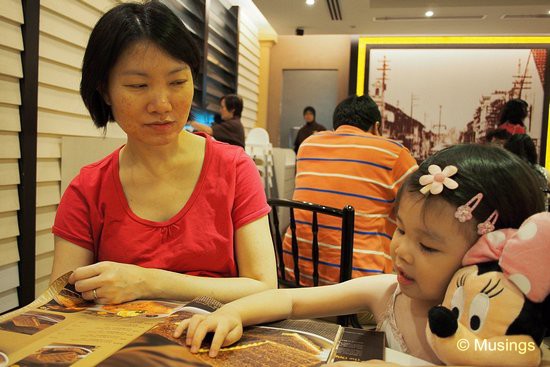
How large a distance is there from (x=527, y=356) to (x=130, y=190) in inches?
38.8

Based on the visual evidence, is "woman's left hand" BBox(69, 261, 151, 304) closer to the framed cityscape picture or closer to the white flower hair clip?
A: the white flower hair clip

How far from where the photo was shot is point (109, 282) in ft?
2.97

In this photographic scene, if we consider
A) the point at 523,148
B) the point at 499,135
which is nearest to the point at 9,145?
the point at 523,148

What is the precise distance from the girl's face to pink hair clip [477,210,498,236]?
24 millimetres

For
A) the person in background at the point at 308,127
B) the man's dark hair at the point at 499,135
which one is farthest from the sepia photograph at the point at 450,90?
the man's dark hair at the point at 499,135

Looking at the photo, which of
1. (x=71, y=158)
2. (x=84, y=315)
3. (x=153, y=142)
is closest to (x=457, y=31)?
(x=71, y=158)

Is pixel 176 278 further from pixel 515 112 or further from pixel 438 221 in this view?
pixel 515 112

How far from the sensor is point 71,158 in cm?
262

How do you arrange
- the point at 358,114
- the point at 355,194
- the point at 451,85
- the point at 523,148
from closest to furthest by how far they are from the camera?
the point at 355,194 → the point at 358,114 → the point at 523,148 → the point at 451,85

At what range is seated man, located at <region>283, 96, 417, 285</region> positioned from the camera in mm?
2006

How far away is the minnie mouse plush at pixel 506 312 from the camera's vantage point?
0.59m

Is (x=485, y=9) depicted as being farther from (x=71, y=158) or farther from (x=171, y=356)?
(x=171, y=356)

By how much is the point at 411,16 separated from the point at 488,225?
637cm

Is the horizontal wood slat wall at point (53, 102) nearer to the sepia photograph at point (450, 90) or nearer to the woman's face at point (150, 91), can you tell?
the woman's face at point (150, 91)
